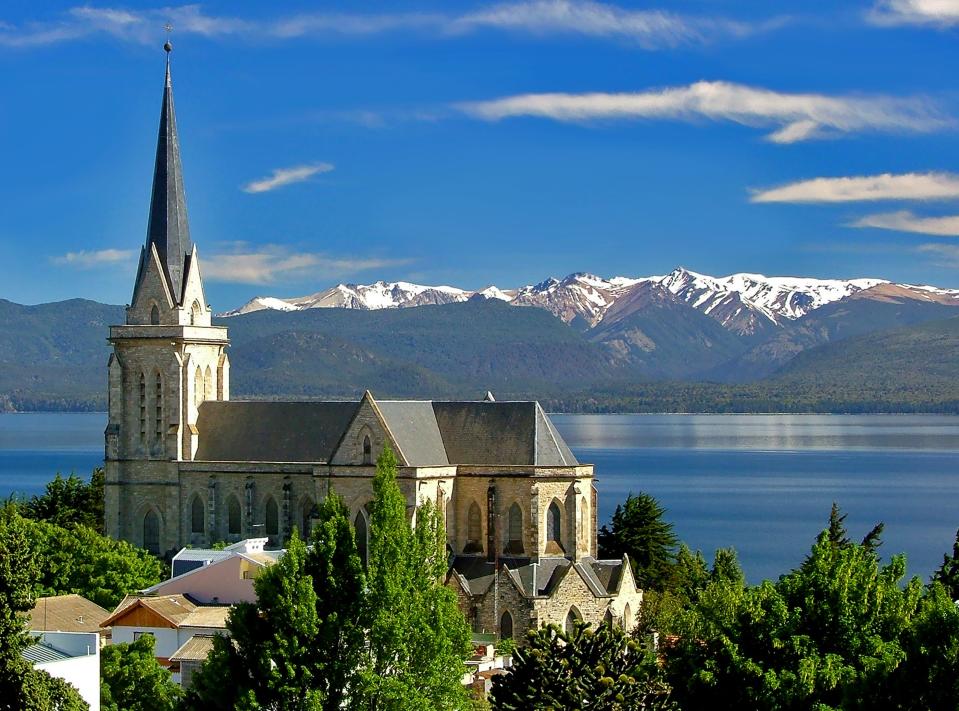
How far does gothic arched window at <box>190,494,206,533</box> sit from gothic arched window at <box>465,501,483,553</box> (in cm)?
1312

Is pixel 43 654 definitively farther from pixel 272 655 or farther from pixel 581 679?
pixel 581 679

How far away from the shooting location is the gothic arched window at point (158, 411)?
78500 millimetres

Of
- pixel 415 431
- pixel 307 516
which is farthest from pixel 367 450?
pixel 307 516

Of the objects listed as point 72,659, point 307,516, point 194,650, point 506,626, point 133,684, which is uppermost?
point 307,516

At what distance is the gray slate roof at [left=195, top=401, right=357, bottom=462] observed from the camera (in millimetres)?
75500

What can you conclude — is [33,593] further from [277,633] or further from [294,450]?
[294,450]

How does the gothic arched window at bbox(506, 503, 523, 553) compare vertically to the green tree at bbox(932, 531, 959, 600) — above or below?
above

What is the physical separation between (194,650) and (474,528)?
20.8 m

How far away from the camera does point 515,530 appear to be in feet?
232

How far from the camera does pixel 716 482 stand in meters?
195

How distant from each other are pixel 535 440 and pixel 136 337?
64.6 feet

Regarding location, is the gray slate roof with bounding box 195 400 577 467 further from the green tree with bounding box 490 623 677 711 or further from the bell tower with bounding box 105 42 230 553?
the green tree with bounding box 490 623 677 711

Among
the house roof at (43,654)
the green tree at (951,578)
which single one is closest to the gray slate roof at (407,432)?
the green tree at (951,578)

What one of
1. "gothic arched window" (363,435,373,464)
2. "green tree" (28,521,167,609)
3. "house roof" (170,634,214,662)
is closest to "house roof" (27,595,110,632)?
"green tree" (28,521,167,609)
